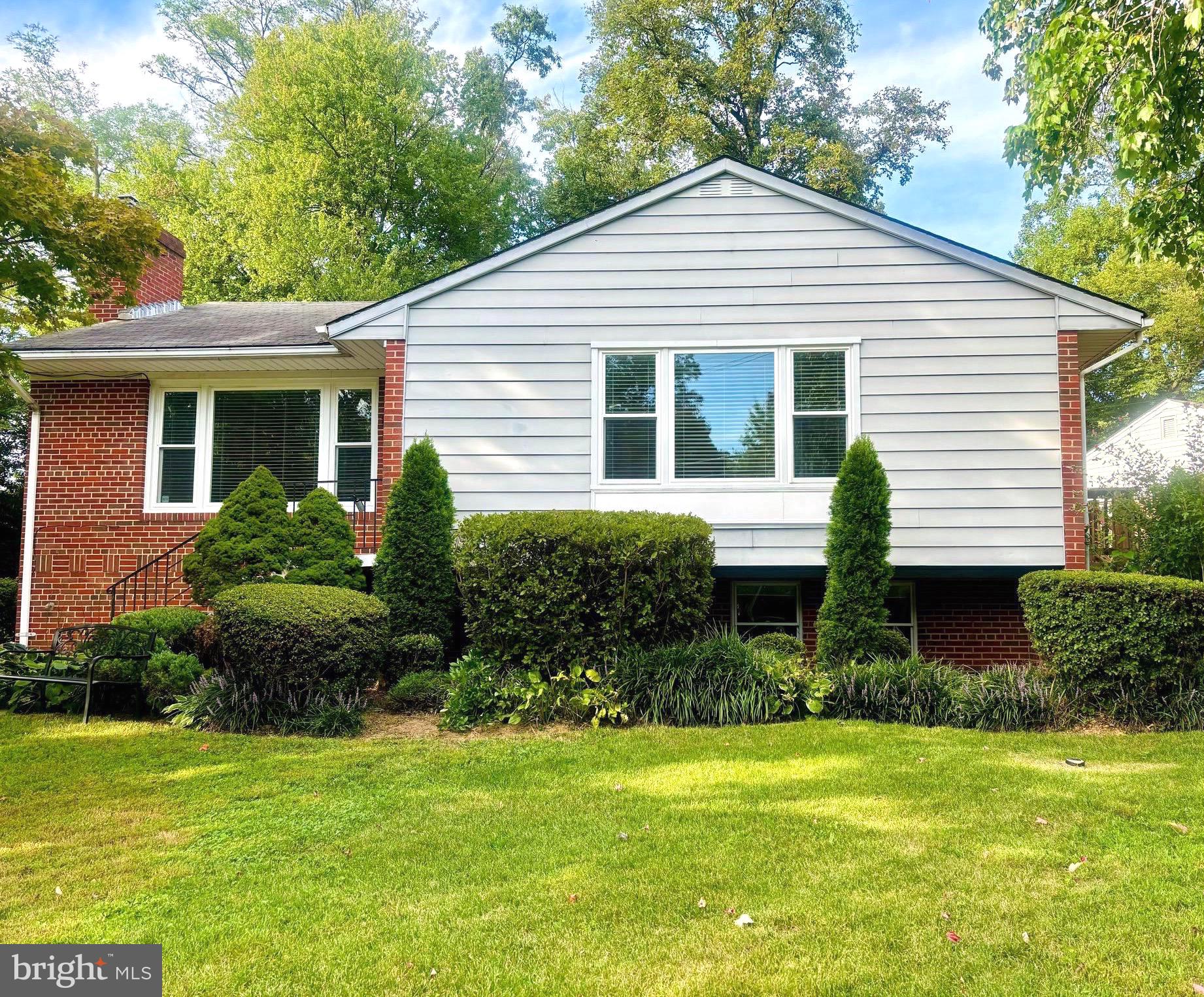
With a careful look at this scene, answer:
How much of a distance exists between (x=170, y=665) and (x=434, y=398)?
3714 mm

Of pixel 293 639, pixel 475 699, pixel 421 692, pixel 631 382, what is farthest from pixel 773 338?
pixel 293 639

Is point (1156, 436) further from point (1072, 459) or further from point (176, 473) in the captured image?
point (176, 473)

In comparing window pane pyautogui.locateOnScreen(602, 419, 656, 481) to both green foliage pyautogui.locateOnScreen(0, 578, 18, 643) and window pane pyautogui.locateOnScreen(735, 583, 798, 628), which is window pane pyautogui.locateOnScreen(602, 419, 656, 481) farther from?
green foliage pyautogui.locateOnScreen(0, 578, 18, 643)

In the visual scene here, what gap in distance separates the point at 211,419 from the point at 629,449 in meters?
5.52

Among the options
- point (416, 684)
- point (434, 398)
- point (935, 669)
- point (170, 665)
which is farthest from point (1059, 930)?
point (434, 398)

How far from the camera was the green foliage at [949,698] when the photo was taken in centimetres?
703

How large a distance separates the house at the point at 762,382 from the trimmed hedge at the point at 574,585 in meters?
1.68

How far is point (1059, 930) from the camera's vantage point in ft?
10.7

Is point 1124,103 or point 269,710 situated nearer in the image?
point 1124,103

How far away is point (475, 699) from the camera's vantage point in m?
7.17

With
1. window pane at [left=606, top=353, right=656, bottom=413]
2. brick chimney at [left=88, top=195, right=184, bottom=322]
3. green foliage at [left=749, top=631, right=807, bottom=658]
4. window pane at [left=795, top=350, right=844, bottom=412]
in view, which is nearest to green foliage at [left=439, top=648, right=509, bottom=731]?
green foliage at [left=749, top=631, right=807, bottom=658]

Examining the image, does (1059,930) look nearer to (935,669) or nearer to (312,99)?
(935,669)

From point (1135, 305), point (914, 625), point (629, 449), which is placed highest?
point (1135, 305)

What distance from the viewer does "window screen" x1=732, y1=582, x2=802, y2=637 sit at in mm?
9758
